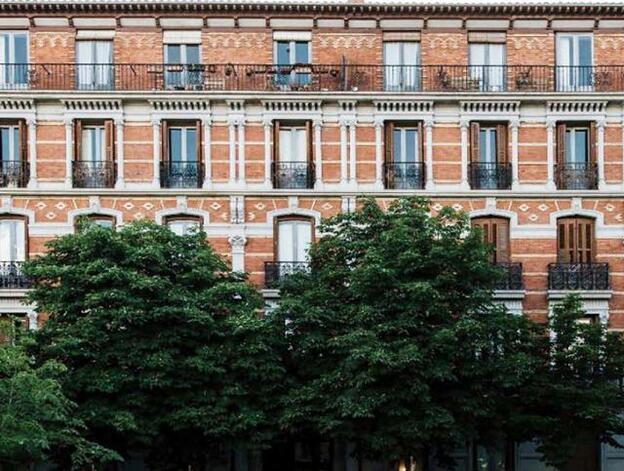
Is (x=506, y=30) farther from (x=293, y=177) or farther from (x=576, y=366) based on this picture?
(x=576, y=366)

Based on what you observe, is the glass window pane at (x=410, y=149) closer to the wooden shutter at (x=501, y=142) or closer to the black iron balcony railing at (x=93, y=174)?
the wooden shutter at (x=501, y=142)

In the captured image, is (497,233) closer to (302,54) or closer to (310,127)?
(310,127)

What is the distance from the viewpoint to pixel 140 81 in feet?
128

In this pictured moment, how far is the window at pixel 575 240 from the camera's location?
128 feet

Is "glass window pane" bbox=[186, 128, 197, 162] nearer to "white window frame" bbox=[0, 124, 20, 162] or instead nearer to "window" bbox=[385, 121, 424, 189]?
"white window frame" bbox=[0, 124, 20, 162]

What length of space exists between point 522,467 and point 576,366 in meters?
5.52

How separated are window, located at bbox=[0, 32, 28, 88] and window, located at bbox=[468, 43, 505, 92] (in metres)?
14.4

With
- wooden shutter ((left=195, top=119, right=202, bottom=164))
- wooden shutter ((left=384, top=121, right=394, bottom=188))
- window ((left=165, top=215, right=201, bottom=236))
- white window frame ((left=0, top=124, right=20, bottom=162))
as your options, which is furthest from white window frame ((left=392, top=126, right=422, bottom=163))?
white window frame ((left=0, top=124, right=20, bottom=162))

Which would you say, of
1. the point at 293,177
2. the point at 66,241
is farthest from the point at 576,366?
the point at 66,241

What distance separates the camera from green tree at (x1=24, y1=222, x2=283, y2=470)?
3247cm

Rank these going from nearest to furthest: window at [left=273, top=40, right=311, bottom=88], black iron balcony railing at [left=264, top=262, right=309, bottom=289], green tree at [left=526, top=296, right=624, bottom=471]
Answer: green tree at [left=526, top=296, right=624, bottom=471], black iron balcony railing at [left=264, top=262, right=309, bottom=289], window at [left=273, top=40, right=311, bottom=88]

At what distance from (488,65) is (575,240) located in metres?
6.32

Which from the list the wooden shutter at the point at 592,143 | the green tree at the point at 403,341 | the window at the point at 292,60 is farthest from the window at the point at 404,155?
the wooden shutter at the point at 592,143

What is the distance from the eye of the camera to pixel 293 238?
38.9 metres
